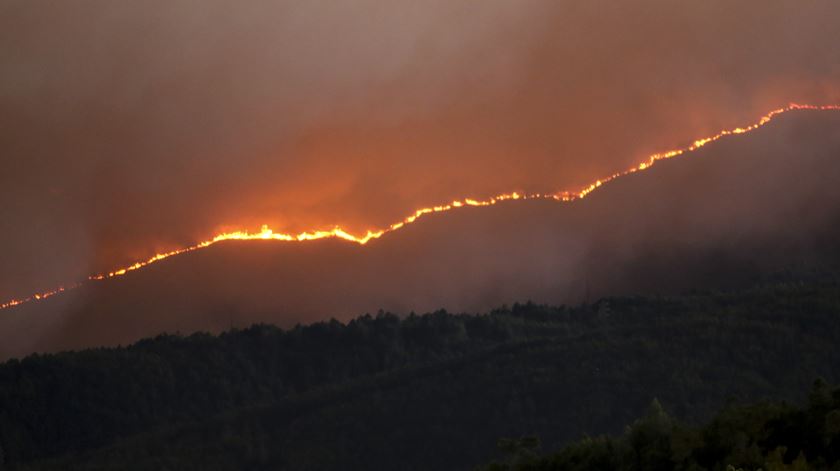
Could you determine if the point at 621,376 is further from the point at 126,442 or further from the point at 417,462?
the point at 126,442

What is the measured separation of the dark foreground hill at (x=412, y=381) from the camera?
46.2 m

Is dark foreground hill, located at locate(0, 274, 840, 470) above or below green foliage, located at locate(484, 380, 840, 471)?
above

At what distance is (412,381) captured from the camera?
50562 millimetres

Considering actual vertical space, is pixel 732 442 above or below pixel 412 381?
below

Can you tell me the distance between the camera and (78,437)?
52906 mm

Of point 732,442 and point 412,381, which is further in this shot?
point 412,381

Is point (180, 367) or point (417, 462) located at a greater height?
point (180, 367)

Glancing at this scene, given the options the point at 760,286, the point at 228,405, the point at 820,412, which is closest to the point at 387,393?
the point at 228,405

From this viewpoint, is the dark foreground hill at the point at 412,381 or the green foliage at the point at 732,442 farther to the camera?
the dark foreground hill at the point at 412,381

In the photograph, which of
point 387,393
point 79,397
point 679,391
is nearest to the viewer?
point 679,391

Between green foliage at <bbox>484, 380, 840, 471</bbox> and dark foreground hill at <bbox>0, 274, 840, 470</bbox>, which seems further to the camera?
dark foreground hill at <bbox>0, 274, 840, 470</bbox>

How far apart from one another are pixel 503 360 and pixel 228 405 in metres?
8.42

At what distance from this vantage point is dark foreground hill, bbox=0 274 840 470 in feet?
152

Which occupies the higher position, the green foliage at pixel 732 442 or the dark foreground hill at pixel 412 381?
the dark foreground hill at pixel 412 381
